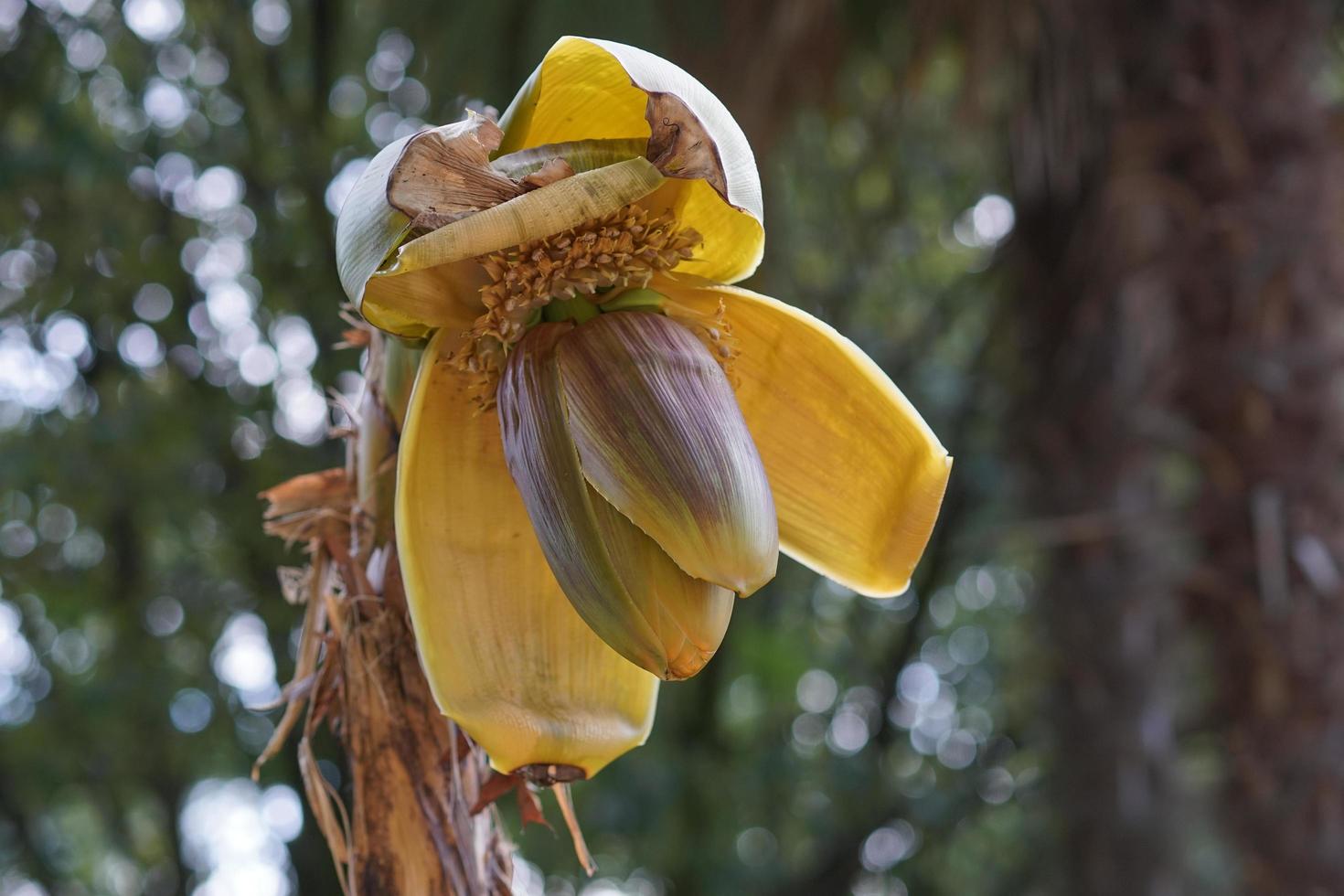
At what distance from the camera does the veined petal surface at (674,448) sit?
38 centimetres

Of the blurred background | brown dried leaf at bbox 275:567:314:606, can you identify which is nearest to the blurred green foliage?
the blurred background

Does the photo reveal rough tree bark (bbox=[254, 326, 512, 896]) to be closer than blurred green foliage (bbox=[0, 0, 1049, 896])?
Yes

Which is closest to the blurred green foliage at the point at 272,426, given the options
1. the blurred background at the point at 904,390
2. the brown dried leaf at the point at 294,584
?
the blurred background at the point at 904,390

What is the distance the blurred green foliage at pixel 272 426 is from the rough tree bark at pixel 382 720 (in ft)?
5.64

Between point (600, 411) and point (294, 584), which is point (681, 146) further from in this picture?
point (294, 584)

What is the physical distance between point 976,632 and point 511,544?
4.78 metres

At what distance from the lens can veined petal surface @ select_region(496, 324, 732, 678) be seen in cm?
38

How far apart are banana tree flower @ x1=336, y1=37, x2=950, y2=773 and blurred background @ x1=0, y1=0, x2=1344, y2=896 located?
178 millimetres

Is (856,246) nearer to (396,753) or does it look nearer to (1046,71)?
(1046,71)

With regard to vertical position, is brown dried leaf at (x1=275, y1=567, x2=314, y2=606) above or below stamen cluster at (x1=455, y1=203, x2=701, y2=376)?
below

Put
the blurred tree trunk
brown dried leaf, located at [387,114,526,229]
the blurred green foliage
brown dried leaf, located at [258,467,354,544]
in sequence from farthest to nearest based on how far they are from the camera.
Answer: the blurred green foliage → the blurred tree trunk → brown dried leaf, located at [258,467,354,544] → brown dried leaf, located at [387,114,526,229]

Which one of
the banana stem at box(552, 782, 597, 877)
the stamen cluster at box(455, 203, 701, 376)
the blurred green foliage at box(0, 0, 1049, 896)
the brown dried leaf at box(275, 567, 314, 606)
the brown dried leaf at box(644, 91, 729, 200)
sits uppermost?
the brown dried leaf at box(644, 91, 729, 200)

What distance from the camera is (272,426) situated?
3182mm

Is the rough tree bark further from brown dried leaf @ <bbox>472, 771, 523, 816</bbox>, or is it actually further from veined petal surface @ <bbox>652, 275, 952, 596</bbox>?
veined petal surface @ <bbox>652, 275, 952, 596</bbox>
